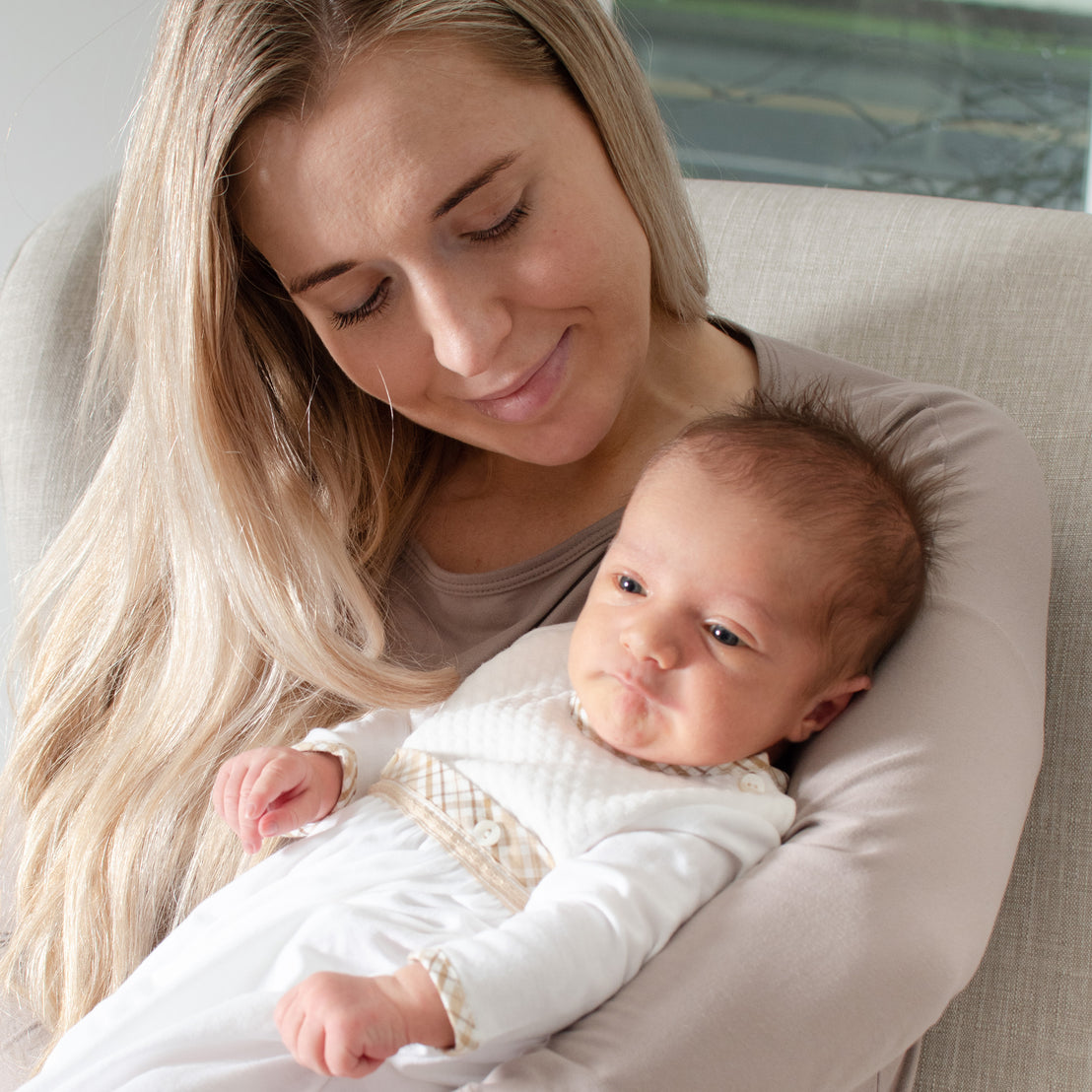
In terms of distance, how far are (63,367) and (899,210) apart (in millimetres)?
1174

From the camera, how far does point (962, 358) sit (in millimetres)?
1445

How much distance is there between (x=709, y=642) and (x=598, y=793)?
146mm

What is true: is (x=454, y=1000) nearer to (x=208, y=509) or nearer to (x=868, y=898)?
(x=868, y=898)

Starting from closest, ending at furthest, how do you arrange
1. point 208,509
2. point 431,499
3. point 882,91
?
point 208,509
point 431,499
point 882,91

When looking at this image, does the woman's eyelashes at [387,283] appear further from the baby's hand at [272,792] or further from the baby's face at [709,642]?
the baby's hand at [272,792]

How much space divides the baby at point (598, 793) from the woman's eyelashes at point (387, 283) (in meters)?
0.24

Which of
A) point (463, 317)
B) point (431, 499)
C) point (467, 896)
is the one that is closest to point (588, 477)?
point (431, 499)

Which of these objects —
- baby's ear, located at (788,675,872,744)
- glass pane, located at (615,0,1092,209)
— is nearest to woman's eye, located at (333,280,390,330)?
baby's ear, located at (788,675,872,744)

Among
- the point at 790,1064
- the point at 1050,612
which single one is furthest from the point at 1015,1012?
the point at 790,1064

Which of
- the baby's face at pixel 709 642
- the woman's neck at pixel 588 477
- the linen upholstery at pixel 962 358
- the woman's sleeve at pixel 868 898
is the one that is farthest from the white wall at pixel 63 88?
the woman's sleeve at pixel 868 898

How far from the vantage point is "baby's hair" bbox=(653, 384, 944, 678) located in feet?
3.10

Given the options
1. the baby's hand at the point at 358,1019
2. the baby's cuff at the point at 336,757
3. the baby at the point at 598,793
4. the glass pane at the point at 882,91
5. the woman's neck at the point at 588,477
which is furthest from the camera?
the glass pane at the point at 882,91

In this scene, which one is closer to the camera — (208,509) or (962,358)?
(208,509)

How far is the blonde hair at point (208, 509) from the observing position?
1.09 m
